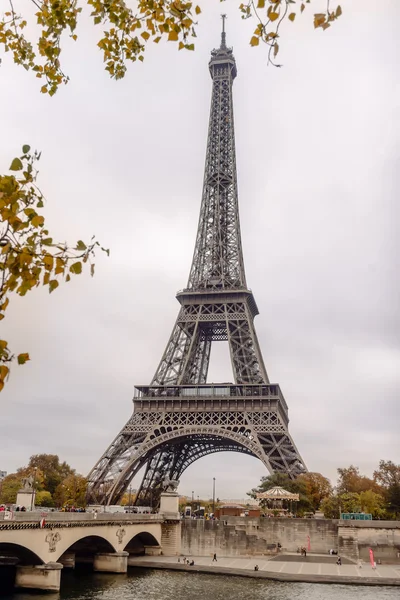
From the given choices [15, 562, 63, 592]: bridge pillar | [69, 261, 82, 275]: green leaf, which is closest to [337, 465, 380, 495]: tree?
[15, 562, 63, 592]: bridge pillar

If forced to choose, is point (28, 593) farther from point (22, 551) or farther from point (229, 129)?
point (229, 129)

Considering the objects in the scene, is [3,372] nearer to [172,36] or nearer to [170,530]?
[172,36]

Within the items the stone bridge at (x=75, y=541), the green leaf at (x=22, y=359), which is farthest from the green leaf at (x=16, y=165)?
the stone bridge at (x=75, y=541)

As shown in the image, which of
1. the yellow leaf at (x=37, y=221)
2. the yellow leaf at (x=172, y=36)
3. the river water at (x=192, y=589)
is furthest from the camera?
the river water at (x=192, y=589)

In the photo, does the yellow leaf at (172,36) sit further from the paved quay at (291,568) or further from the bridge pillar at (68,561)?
the bridge pillar at (68,561)

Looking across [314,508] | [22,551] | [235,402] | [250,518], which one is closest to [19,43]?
[22,551]

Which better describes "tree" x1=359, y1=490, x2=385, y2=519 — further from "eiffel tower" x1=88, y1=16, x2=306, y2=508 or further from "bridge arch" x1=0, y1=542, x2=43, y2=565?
"bridge arch" x1=0, y1=542, x2=43, y2=565
